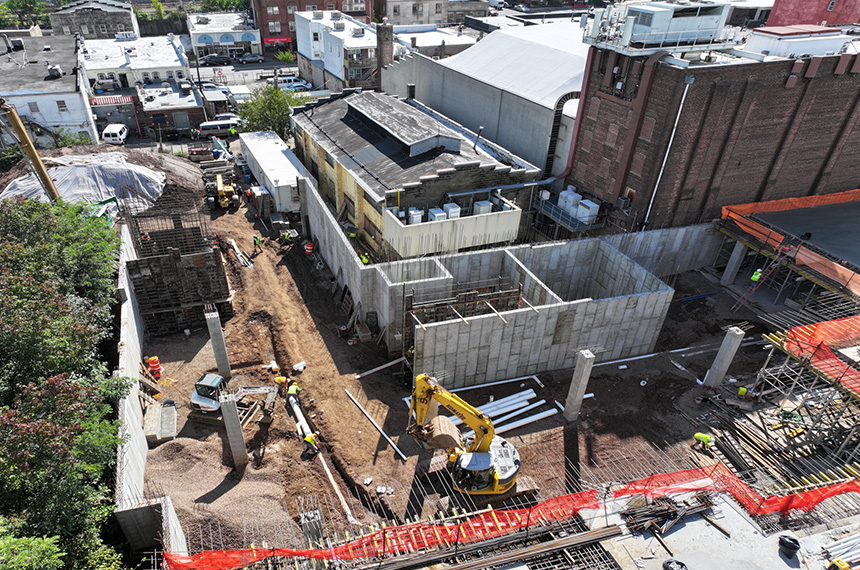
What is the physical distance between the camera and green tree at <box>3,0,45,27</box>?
297 feet

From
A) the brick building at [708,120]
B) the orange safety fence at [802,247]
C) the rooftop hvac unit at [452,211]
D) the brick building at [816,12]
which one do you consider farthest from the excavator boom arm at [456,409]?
the brick building at [816,12]

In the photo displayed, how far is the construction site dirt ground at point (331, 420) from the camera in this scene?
19.6 m

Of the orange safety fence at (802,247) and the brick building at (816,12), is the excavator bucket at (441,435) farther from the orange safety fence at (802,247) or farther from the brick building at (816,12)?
the brick building at (816,12)

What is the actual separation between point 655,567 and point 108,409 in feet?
58.5

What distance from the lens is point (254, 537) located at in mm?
18094

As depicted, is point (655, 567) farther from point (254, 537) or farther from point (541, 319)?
point (254, 537)

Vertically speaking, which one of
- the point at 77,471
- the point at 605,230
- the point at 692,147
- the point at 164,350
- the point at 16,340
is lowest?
the point at 164,350

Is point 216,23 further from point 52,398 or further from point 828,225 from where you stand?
point 828,225

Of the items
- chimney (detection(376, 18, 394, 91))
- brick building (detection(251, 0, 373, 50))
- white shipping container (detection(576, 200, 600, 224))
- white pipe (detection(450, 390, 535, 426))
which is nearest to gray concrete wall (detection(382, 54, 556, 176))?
chimney (detection(376, 18, 394, 91))

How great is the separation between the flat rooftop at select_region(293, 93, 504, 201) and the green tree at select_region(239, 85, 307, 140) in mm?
6602

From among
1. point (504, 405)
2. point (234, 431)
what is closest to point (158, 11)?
point (234, 431)

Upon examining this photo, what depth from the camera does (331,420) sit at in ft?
76.2

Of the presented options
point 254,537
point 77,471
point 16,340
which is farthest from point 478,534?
point 16,340

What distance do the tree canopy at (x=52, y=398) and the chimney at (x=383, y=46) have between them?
115 ft
